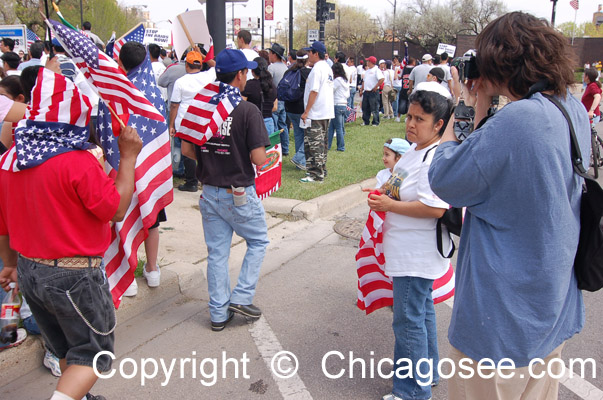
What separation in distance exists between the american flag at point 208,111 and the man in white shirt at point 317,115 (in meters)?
4.28

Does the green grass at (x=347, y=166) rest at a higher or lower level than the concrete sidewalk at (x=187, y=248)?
higher

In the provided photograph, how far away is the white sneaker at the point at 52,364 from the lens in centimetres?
338

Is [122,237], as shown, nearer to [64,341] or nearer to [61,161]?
[64,341]

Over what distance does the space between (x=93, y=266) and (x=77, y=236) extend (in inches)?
7.0

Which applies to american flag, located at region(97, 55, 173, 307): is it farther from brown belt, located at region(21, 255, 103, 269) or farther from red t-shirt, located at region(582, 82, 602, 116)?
red t-shirt, located at region(582, 82, 602, 116)

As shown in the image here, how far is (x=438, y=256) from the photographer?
2.90 meters

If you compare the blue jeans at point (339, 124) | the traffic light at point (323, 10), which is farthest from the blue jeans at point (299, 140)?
the traffic light at point (323, 10)

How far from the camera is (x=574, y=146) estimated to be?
173cm

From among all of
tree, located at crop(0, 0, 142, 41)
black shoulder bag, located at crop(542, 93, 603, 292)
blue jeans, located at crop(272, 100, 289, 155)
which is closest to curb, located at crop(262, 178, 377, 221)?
blue jeans, located at crop(272, 100, 289, 155)

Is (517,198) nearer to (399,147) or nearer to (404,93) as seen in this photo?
(399,147)

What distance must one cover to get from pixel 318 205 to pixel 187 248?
2109 mm

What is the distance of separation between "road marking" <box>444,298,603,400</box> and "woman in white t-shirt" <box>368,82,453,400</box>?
38.1 inches

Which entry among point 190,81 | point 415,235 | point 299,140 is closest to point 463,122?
point 415,235

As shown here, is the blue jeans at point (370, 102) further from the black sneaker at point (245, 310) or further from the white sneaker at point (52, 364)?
the white sneaker at point (52, 364)
